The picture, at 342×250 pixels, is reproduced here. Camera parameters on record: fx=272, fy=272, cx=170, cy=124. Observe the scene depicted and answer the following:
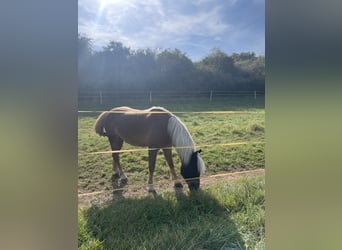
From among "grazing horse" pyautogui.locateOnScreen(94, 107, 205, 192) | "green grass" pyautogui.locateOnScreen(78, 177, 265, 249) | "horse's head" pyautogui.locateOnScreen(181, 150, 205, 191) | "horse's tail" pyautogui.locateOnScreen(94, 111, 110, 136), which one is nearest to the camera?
"green grass" pyautogui.locateOnScreen(78, 177, 265, 249)

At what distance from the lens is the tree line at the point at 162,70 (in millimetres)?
1381

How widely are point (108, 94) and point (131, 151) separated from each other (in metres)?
0.37

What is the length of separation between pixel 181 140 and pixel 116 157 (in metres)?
0.42

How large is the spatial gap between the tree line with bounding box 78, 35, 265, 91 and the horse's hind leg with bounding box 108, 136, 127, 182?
0.30m

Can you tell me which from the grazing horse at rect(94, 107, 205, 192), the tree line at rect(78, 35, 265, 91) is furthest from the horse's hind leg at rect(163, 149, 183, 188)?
the tree line at rect(78, 35, 265, 91)

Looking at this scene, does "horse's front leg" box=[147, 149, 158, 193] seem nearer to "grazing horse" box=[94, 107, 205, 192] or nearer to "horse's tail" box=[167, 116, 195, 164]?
"grazing horse" box=[94, 107, 205, 192]

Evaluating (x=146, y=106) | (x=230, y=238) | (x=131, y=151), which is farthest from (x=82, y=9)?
(x=230, y=238)

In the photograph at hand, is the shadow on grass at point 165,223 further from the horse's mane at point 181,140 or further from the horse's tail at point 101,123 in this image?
the horse's tail at point 101,123

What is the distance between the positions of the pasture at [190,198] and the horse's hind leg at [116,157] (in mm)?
29

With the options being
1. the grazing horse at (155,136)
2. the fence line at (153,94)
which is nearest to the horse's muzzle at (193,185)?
the grazing horse at (155,136)

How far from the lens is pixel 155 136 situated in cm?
168

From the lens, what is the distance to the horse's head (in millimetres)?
1683
